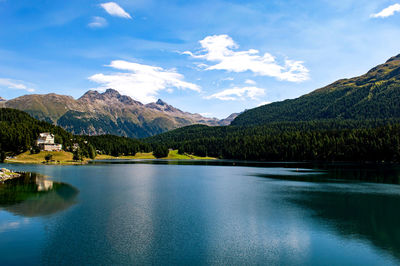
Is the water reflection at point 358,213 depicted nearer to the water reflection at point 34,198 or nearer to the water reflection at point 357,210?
the water reflection at point 357,210

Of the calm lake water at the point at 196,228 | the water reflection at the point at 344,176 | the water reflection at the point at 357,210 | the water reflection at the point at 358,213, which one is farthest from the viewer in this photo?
the water reflection at the point at 344,176

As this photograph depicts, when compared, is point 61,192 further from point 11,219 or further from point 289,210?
point 289,210

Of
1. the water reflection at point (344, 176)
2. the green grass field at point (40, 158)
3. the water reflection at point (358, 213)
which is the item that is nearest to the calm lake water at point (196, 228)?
the water reflection at point (358, 213)

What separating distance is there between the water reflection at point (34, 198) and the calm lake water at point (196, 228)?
181 mm

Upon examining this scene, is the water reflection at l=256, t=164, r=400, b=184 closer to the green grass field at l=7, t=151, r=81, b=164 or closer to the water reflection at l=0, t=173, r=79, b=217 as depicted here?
the water reflection at l=0, t=173, r=79, b=217

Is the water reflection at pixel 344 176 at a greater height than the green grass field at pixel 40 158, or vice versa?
the green grass field at pixel 40 158

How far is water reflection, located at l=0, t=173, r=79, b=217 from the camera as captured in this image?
5153 centimetres

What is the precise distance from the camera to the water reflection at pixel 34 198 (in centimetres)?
5153

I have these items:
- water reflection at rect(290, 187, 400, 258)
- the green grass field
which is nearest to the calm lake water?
water reflection at rect(290, 187, 400, 258)

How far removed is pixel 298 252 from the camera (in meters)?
32.6

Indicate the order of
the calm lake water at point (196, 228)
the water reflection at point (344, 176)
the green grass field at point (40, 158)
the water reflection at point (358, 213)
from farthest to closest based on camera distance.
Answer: the green grass field at point (40, 158) < the water reflection at point (344, 176) < the water reflection at point (358, 213) < the calm lake water at point (196, 228)

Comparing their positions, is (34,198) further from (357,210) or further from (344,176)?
(344,176)

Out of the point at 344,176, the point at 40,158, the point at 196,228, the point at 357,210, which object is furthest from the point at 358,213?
the point at 40,158

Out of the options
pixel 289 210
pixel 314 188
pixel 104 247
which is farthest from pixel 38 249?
pixel 314 188
